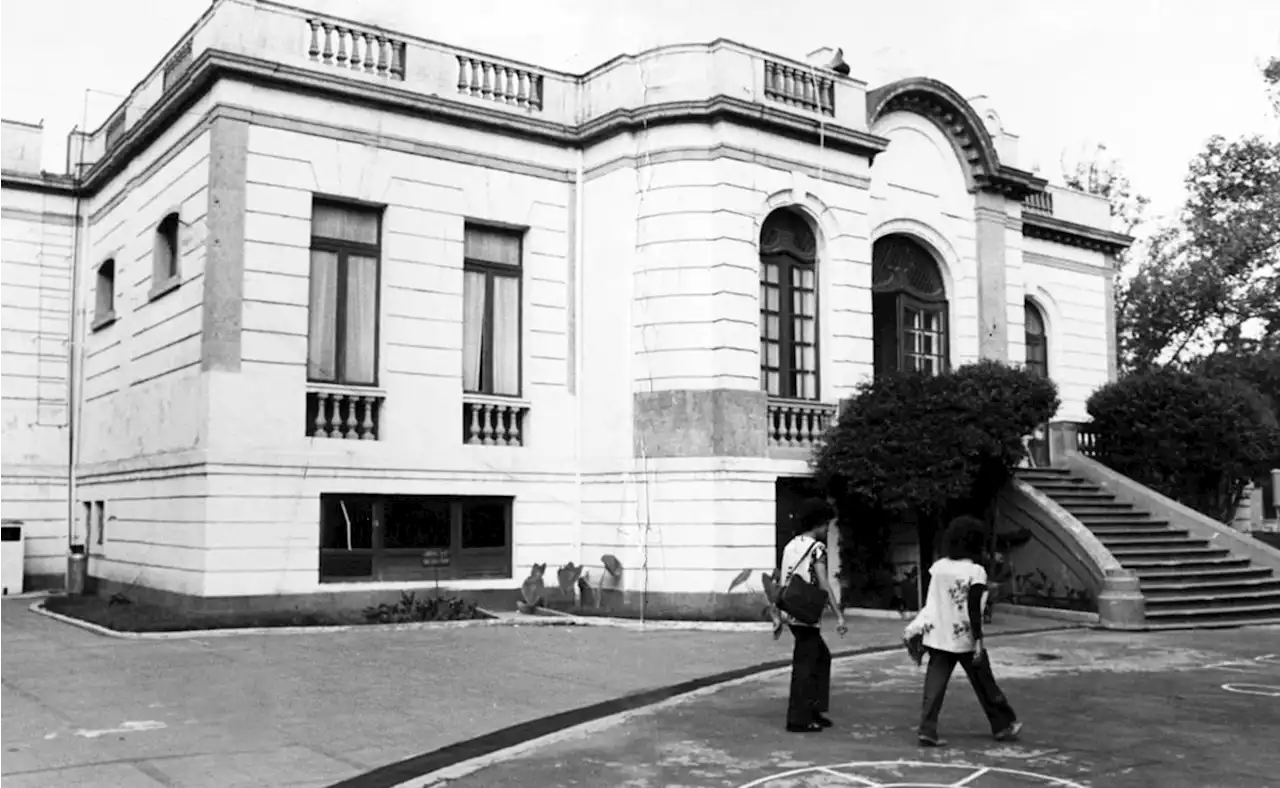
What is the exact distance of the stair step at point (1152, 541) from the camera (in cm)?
1944

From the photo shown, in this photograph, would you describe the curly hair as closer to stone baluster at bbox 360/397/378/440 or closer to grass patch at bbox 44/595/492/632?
grass patch at bbox 44/595/492/632

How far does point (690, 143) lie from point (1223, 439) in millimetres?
11396

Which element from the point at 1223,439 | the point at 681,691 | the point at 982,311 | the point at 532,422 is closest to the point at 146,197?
the point at 532,422

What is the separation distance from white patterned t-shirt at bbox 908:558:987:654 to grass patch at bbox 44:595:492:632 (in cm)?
920

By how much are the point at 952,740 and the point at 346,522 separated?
1070 cm

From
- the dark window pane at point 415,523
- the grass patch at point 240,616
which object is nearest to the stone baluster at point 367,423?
the dark window pane at point 415,523

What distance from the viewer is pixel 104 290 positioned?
21.9m

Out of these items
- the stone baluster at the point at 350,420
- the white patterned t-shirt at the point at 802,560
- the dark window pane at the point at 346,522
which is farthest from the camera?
the stone baluster at the point at 350,420

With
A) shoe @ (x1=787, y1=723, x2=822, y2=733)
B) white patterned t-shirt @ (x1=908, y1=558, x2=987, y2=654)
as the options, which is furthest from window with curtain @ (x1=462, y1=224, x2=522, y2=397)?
white patterned t-shirt @ (x1=908, y1=558, x2=987, y2=654)

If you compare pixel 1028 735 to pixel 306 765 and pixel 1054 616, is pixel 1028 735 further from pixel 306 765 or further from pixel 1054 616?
pixel 1054 616

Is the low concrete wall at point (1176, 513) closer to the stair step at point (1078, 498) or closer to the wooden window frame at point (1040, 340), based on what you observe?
the stair step at point (1078, 498)

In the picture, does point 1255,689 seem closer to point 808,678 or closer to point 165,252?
point 808,678

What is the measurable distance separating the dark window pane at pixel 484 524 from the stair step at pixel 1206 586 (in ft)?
30.7

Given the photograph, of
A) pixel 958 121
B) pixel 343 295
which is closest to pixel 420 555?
pixel 343 295
